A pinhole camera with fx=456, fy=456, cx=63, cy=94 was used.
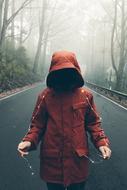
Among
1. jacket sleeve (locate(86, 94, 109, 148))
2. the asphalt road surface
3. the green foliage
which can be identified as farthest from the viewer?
the green foliage

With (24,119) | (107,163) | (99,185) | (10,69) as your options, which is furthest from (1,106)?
(10,69)

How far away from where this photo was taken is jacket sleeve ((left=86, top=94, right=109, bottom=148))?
422cm

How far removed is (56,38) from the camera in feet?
355

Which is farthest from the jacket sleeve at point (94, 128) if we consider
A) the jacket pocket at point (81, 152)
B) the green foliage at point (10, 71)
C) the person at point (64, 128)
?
the green foliage at point (10, 71)

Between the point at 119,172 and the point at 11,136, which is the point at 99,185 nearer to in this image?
the point at 119,172

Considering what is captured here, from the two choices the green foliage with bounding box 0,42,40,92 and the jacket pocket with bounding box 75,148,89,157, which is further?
the green foliage with bounding box 0,42,40,92

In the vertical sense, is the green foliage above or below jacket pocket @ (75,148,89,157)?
below

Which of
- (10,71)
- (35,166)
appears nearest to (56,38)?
(10,71)

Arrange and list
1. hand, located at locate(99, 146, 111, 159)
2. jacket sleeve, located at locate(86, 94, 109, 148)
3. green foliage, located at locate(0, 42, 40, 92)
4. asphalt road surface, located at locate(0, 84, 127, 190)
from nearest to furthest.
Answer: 1. hand, located at locate(99, 146, 111, 159)
2. jacket sleeve, located at locate(86, 94, 109, 148)
3. asphalt road surface, located at locate(0, 84, 127, 190)
4. green foliage, located at locate(0, 42, 40, 92)

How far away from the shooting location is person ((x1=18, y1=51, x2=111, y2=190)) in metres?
4.10

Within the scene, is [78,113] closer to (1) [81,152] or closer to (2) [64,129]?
(2) [64,129]

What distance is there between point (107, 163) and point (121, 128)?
5485mm

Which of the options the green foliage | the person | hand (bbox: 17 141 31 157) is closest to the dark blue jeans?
the person

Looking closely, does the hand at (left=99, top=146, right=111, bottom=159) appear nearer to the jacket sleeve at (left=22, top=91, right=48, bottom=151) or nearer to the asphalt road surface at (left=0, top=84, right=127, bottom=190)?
the jacket sleeve at (left=22, top=91, right=48, bottom=151)
